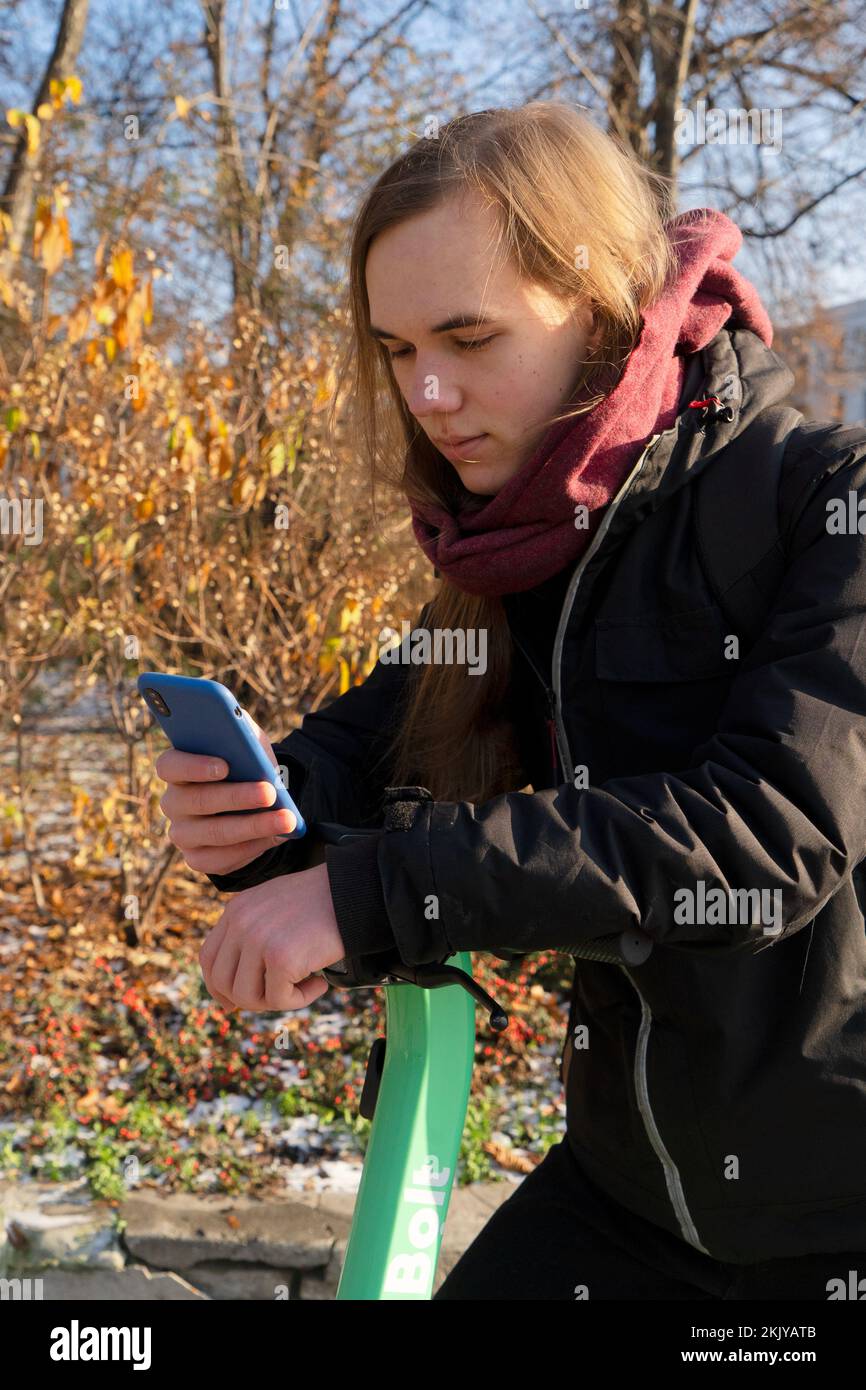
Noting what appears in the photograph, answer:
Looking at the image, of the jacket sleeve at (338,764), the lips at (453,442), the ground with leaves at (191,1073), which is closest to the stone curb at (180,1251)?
the ground with leaves at (191,1073)

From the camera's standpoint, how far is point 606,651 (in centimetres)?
149

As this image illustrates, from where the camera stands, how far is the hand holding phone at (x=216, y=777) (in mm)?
1312

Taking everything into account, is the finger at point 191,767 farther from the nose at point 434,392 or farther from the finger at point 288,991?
the nose at point 434,392

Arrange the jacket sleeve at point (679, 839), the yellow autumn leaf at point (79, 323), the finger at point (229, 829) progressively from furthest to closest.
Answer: the yellow autumn leaf at point (79, 323) < the finger at point (229, 829) < the jacket sleeve at point (679, 839)

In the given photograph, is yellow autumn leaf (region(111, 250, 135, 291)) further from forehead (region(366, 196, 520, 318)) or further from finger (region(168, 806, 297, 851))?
finger (region(168, 806, 297, 851))

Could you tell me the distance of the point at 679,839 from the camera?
3.96 feet

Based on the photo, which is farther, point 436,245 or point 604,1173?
point 604,1173

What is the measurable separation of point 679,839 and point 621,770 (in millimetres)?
311

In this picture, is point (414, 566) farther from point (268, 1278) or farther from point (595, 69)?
point (595, 69)

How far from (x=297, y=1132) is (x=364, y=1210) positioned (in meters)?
2.19

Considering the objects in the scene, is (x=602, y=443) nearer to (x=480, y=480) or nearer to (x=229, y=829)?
(x=480, y=480)

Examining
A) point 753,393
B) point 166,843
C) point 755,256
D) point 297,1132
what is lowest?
point 297,1132

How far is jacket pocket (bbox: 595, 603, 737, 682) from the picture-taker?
1438 mm
